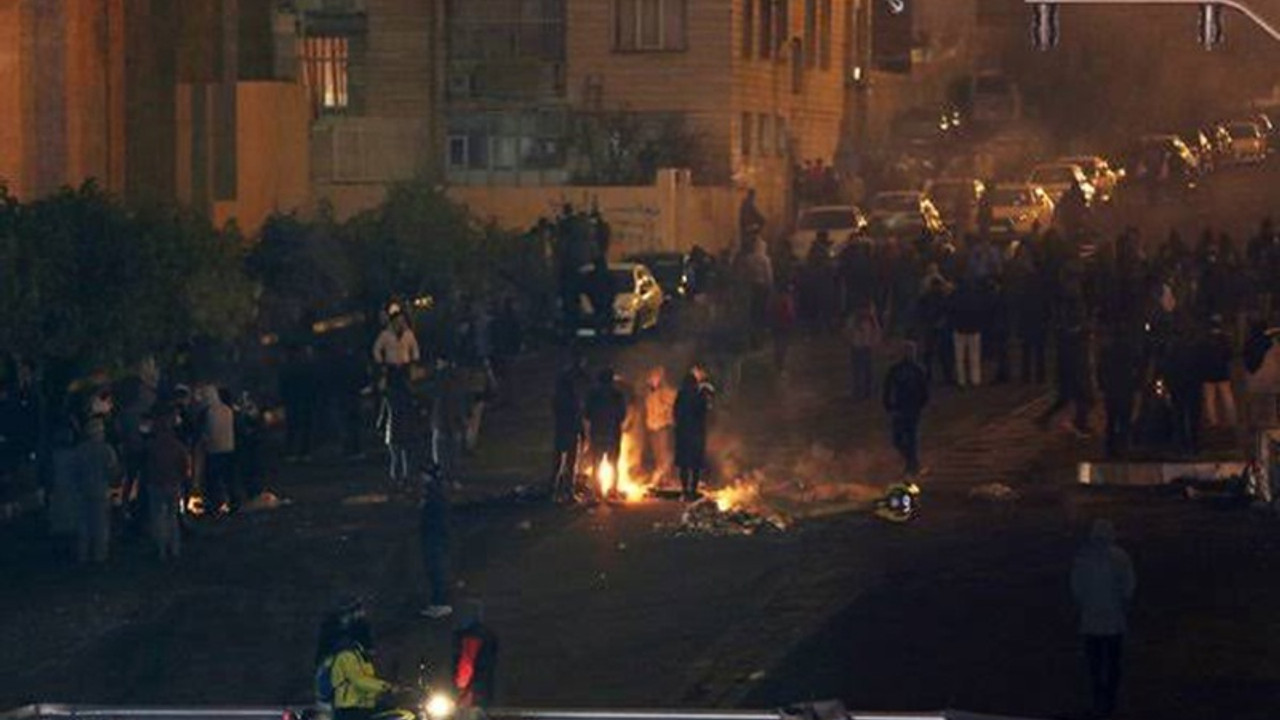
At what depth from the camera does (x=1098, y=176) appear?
69.3m

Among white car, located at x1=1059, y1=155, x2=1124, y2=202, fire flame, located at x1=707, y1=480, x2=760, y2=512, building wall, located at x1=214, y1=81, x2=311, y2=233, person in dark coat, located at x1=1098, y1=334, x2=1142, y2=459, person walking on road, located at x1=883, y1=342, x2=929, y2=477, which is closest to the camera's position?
fire flame, located at x1=707, y1=480, x2=760, y2=512

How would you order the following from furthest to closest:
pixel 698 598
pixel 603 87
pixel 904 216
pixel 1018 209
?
pixel 603 87 < pixel 1018 209 < pixel 904 216 < pixel 698 598

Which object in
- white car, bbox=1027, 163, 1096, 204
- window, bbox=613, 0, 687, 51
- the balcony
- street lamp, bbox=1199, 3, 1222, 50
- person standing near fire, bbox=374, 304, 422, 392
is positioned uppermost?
window, bbox=613, 0, 687, 51

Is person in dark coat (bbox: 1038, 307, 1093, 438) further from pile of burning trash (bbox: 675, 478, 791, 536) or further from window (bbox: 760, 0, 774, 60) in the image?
→ window (bbox: 760, 0, 774, 60)

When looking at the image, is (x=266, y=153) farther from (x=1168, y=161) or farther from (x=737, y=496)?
(x=1168, y=161)

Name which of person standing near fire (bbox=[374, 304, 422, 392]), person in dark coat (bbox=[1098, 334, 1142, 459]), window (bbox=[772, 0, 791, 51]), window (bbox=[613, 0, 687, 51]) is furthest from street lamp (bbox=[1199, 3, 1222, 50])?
window (bbox=[772, 0, 791, 51])

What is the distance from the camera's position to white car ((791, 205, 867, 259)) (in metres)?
54.8

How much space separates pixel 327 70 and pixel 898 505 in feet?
128

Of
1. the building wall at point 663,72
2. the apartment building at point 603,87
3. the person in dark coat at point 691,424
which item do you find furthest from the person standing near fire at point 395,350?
the building wall at point 663,72

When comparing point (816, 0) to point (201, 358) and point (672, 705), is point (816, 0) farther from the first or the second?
point (672, 705)

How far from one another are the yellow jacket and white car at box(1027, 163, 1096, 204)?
1913 inches

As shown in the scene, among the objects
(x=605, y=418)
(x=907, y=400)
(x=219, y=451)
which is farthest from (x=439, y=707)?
(x=907, y=400)

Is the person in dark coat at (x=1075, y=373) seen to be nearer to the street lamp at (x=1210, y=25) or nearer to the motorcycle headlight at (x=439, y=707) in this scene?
the street lamp at (x=1210, y=25)

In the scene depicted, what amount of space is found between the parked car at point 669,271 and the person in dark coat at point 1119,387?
1727 centimetres
